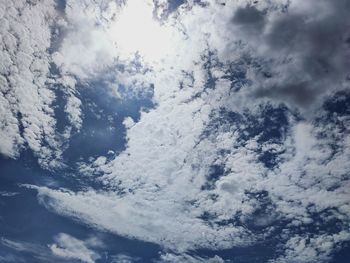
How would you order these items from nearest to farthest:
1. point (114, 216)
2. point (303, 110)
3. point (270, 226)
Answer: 1. point (303, 110)
2. point (270, 226)
3. point (114, 216)

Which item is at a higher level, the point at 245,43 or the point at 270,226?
the point at 245,43

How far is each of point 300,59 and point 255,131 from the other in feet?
9.49

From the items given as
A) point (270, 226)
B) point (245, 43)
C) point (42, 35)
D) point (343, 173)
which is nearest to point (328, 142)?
point (343, 173)

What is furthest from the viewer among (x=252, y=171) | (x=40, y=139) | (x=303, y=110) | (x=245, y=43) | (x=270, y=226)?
(x=270, y=226)

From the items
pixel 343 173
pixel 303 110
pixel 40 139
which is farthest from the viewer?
pixel 40 139

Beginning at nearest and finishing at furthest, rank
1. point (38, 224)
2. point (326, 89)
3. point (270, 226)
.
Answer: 1. point (326, 89)
2. point (270, 226)
3. point (38, 224)

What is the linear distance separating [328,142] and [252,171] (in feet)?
9.00

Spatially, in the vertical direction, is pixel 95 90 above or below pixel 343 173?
above

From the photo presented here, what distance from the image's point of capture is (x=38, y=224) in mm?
17750

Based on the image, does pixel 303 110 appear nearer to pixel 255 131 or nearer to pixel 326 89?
pixel 326 89

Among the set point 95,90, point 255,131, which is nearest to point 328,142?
point 255,131

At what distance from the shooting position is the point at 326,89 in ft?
28.1

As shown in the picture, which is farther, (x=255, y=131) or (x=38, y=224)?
(x=38, y=224)

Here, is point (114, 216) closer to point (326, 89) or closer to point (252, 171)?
point (252, 171)
